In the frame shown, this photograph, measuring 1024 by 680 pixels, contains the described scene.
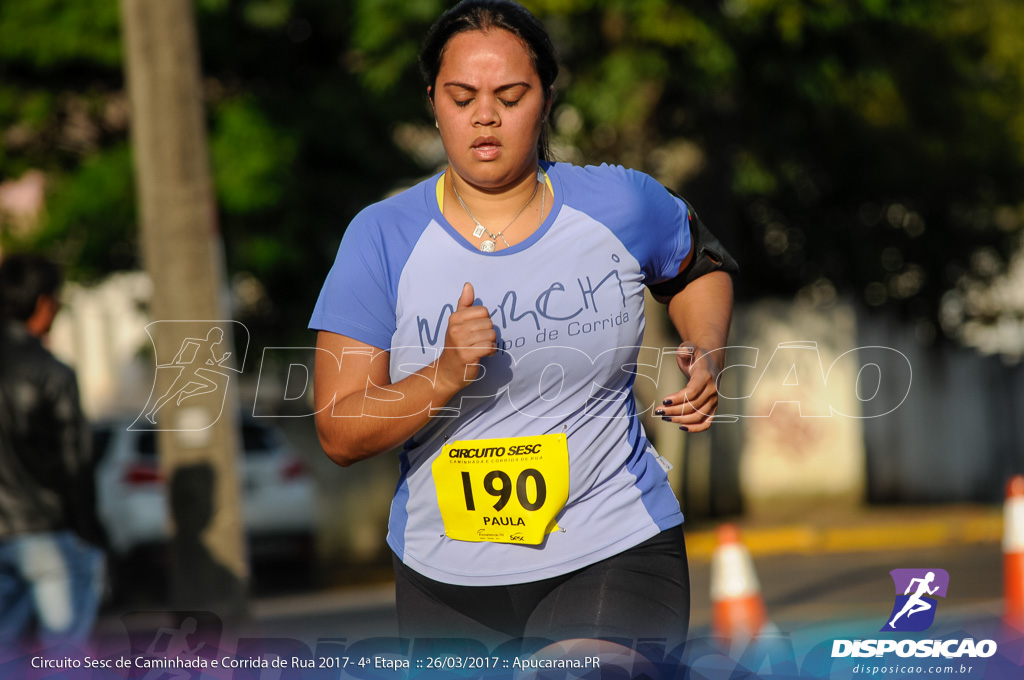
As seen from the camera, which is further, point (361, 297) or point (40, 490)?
point (40, 490)

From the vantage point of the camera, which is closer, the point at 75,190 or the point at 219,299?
the point at 219,299

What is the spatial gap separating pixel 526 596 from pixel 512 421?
0.35m

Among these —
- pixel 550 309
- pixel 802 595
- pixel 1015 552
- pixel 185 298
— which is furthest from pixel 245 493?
pixel 550 309

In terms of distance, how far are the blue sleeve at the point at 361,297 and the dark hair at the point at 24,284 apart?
2.70 m

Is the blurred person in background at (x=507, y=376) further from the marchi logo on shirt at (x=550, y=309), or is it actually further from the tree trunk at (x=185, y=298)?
the tree trunk at (x=185, y=298)

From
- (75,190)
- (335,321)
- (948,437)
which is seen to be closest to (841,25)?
(948,437)

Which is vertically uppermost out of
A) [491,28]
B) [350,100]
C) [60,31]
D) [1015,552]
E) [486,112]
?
[60,31]

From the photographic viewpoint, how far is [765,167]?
1116 centimetres

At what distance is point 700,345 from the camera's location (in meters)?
2.59

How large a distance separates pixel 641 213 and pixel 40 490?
3.01 meters

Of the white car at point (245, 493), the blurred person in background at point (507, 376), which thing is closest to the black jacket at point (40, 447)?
the blurred person in background at point (507, 376)

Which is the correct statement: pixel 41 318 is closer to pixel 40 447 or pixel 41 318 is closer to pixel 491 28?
pixel 40 447

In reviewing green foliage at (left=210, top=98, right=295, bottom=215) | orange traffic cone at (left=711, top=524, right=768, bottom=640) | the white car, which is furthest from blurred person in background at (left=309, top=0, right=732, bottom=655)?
green foliage at (left=210, top=98, right=295, bottom=215)

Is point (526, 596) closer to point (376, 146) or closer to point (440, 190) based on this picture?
point (440, 190)
